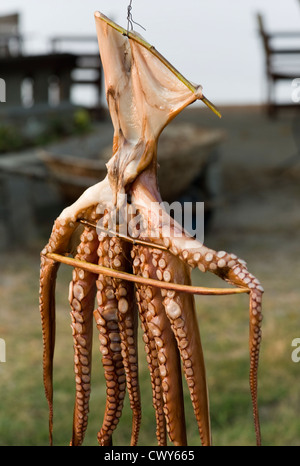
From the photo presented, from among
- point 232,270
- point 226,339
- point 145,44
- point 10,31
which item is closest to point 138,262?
point 232,270

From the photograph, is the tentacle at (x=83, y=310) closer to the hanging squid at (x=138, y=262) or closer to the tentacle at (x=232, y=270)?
the hanging squid at (x=138, y=262)

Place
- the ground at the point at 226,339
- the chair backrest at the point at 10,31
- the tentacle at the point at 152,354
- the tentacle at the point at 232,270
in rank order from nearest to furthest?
the tentacle at the point at 232,270, the tentacle at the point at 152,354, the ground at the point at 226,339, the chair backrest at the point at 10,31

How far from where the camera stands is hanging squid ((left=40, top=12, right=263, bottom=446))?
32.4 inches

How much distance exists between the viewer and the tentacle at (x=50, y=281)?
925 millimetres

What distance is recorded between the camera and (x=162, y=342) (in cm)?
87

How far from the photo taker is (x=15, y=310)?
366 cm

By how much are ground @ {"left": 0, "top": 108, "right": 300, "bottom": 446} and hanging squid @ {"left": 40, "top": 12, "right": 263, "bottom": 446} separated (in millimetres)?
1310

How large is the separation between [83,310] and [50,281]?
6 cm

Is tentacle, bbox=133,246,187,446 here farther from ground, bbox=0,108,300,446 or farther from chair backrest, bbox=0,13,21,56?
chair backrest, bbox=0,13,21,56

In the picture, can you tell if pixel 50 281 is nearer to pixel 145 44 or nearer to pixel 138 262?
pixel 138 262

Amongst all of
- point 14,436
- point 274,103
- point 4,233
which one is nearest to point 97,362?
point 14,436

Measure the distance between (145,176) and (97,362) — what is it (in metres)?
2.22

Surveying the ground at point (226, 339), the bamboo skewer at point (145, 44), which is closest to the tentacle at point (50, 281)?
the bamboo skewer at point (145, 44)

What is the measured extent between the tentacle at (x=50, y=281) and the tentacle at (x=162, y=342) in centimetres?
11
